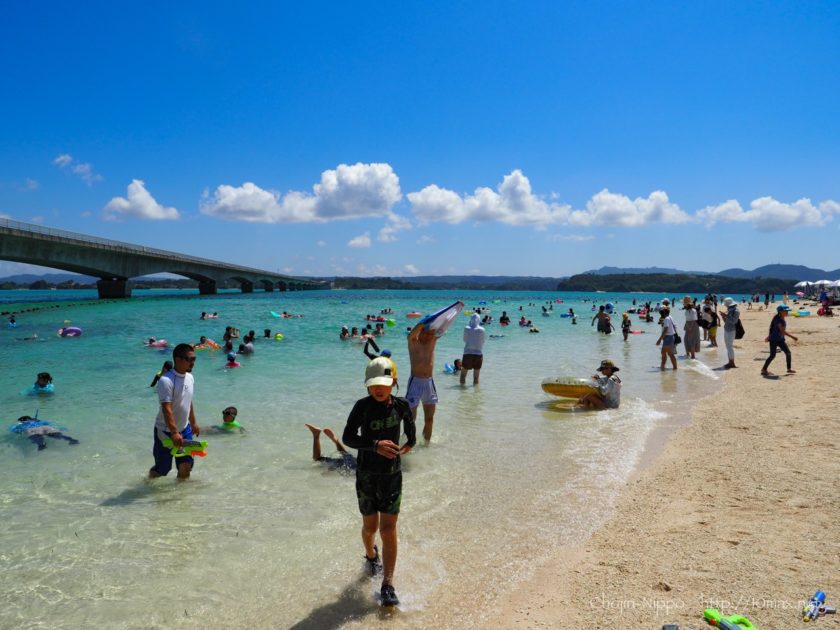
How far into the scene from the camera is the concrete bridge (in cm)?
4569

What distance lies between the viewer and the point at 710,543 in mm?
4711

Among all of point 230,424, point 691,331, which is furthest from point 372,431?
point 691,331

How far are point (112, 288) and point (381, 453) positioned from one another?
78.5 m

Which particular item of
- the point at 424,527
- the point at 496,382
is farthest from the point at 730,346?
the point at 424,527

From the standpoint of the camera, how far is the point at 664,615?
3.69m

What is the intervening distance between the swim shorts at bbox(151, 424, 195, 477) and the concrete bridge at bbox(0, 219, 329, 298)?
48.0 meters

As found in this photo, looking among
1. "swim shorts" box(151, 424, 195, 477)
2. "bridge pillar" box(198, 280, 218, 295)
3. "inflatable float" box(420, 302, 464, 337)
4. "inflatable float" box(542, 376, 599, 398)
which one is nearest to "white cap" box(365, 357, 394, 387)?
"swim shorts" box(151, 424, 195, 477)

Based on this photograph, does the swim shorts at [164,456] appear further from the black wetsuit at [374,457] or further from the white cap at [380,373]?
the white cap at [380,373]

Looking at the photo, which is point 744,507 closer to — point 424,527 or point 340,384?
point 424,527

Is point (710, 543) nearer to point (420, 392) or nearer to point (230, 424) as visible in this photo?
point (420, 392)

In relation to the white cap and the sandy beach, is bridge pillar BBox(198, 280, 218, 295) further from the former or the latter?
the white cap

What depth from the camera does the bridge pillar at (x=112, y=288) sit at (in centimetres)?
7015

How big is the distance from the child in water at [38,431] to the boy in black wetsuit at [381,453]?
7.16 metres

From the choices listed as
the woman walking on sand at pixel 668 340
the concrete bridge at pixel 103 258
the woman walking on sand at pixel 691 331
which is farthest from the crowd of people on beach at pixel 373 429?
the concrete bridge at pixel 103 258
